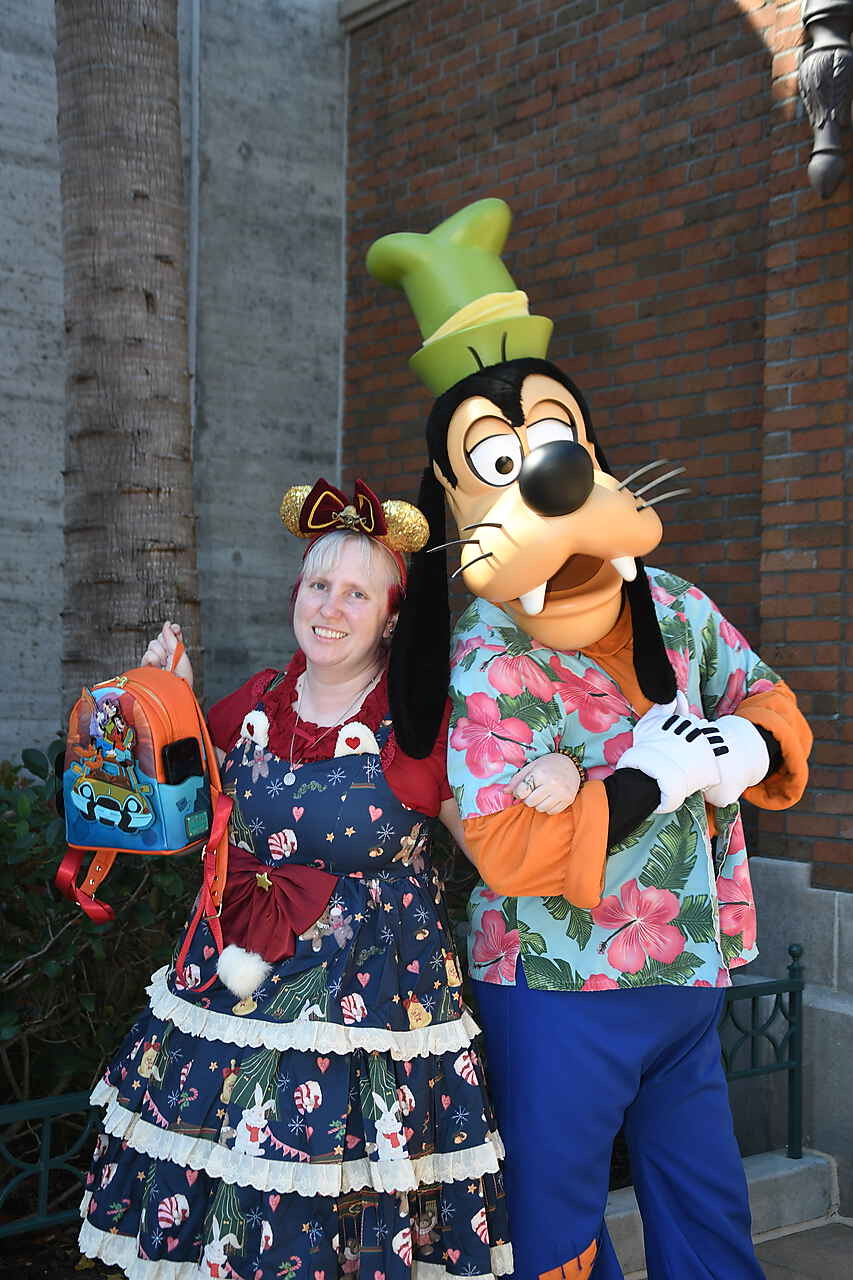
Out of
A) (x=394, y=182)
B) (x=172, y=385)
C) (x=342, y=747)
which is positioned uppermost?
(x=394, y=182)

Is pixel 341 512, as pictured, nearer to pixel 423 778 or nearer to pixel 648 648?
pixel 423 778

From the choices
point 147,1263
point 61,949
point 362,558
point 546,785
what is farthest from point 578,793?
point 61,949

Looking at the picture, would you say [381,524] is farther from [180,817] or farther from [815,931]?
[815,931]

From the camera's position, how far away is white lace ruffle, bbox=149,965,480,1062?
6.88 feet

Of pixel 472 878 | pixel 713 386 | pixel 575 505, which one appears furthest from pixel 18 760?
pixel 575 505

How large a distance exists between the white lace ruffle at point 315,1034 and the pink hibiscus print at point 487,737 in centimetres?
44

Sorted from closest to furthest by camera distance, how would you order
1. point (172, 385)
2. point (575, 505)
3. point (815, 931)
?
1. point (575, 505)
2. point (172, 385)
3. point (815, 931)

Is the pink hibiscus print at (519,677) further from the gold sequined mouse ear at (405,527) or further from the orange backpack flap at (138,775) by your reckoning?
the orange backpack flap at (138,775)

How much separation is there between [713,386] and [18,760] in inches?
113

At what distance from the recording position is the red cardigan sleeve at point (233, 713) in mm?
2537

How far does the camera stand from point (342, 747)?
2.30 m

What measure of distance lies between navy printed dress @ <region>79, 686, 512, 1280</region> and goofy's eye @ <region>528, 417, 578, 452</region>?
1.90 feet

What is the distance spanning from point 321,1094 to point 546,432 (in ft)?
3.87

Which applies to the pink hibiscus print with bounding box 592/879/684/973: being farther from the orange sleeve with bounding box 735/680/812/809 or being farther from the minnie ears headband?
the minnie ears headband
